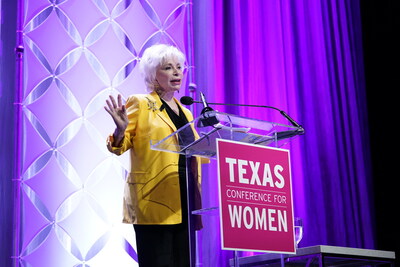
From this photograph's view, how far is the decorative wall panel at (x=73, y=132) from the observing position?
2889mm

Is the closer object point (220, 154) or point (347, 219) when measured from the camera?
point (220, 154)

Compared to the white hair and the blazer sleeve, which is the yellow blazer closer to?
the blazer sleeve

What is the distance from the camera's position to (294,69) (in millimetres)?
4020

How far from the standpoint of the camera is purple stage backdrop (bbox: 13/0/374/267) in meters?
2.93

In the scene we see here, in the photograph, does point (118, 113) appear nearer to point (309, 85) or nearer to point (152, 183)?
point (152, 183)

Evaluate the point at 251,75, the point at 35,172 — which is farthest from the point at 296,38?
the point at 35,172

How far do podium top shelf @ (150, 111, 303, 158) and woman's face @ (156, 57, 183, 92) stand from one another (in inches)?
24.0

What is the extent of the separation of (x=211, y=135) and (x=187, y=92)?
1.34 meters

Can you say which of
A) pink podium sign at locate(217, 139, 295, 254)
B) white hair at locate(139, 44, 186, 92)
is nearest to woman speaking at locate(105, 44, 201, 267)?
white hair at locate(139, 44, 186, 92)

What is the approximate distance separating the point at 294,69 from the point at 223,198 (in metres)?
2.34

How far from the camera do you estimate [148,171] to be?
2.46 meters

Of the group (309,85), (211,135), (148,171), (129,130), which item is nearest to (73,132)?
(129,130)

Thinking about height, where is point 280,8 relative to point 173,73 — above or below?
above

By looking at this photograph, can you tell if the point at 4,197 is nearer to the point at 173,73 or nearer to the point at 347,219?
the point at 173,73
